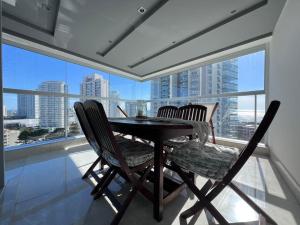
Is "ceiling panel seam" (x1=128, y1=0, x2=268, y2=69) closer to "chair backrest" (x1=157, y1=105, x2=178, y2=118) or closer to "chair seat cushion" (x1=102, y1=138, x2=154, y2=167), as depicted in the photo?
"chair backrest" (x1=157, y1=105, x2=178, y2=118)

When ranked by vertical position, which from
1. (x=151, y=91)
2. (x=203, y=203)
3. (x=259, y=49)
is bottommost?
(x=203, y=203)

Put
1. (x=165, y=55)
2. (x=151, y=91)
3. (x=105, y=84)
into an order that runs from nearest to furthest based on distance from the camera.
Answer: (x=165, y=55)
(x=105, y=84)
(x=151, y=91)

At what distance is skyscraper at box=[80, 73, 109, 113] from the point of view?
164 inches

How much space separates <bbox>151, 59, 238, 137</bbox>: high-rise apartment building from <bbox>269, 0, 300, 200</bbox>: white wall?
4.45 feet

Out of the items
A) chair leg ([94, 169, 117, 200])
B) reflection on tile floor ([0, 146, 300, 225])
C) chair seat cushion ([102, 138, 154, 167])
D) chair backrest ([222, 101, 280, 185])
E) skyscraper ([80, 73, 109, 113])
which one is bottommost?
reflection on tile floor ([0, 146, 300, 225])

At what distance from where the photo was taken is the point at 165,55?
3748mm

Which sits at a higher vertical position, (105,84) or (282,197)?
(105,84)

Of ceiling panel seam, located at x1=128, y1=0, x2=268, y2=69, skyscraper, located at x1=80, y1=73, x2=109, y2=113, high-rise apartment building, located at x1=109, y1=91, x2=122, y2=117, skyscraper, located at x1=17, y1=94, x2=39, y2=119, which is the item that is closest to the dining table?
ceiling panel seam, located at x1=128, y1=0, x2=268, y2=69

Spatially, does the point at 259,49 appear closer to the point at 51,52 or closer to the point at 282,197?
the point at 282,197

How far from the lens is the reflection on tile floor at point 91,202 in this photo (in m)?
1.21

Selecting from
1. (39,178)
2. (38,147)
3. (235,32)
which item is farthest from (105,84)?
(235,32)

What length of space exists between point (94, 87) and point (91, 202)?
3644 millimetres

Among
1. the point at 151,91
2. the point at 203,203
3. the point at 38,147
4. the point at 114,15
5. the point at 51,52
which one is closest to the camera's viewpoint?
the point at 203,203

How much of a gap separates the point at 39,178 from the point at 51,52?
9.57ft
